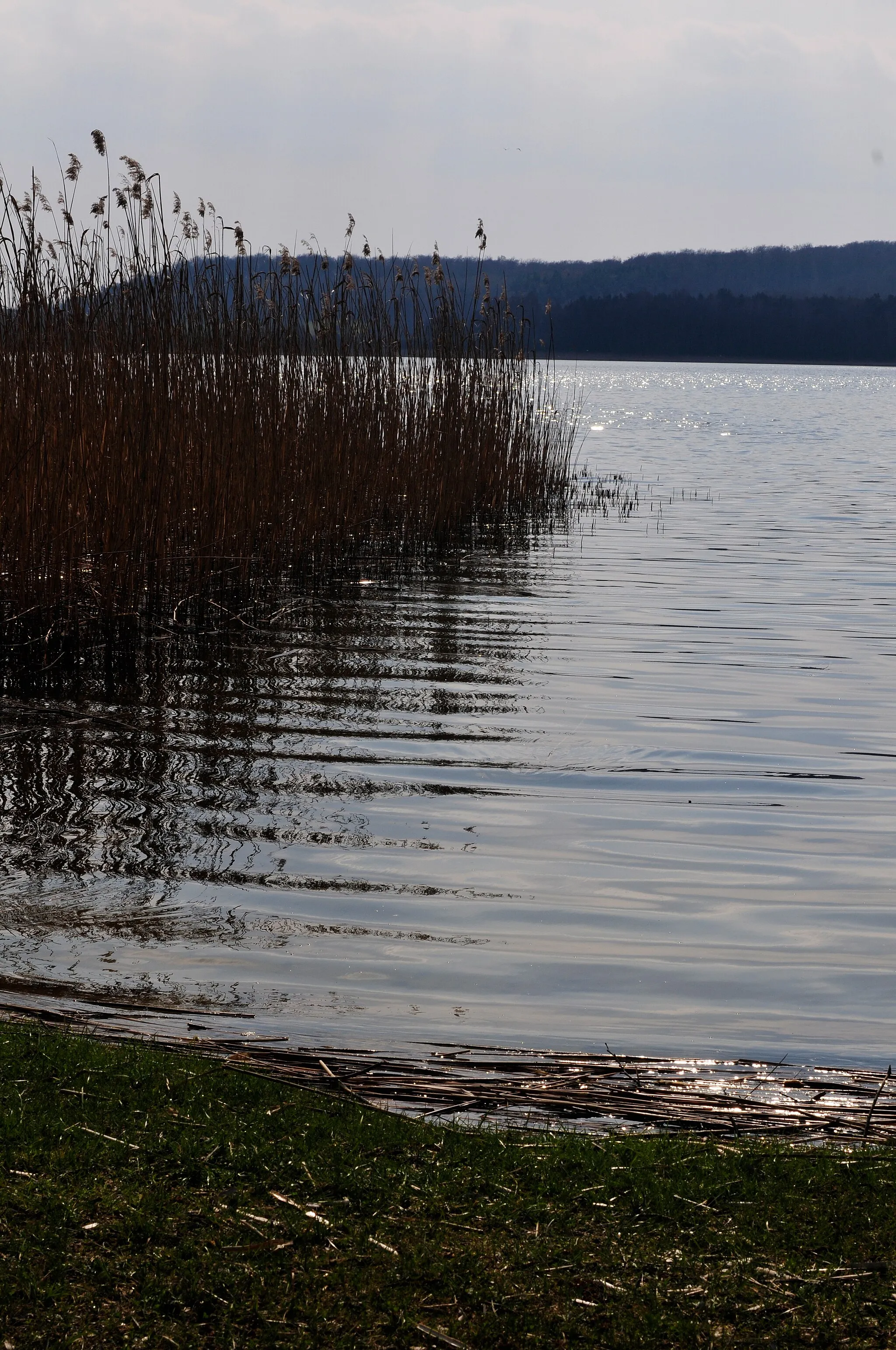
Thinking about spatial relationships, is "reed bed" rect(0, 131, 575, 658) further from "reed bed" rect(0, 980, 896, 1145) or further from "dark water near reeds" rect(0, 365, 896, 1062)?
"reed bed" rect(0, 980, 896, 1145)

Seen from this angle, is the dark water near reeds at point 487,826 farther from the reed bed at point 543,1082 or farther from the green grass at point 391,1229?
the green grass at point 391,1229

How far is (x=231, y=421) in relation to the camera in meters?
7.70

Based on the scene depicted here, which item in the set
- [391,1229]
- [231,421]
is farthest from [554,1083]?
[231,421]

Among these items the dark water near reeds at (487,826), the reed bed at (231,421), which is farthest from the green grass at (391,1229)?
the reed bed at (231,421)

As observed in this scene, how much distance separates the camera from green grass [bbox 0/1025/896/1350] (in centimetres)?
180

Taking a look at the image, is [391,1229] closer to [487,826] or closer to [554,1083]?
[554,1083]

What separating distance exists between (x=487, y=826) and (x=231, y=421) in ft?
13.1

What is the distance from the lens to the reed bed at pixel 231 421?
241 inches

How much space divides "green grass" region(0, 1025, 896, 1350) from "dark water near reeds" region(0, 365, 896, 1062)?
2.06 ft

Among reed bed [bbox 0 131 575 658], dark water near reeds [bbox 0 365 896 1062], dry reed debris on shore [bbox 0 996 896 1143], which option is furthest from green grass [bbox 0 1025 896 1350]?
reed bed [bbox 0 131 575 658]

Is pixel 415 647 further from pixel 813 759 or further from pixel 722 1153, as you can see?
pixel 722 1153

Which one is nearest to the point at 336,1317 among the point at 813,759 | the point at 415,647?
the point at 813,759

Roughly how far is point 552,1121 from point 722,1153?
1.12 ft

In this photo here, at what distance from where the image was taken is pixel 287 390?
8656 mm
